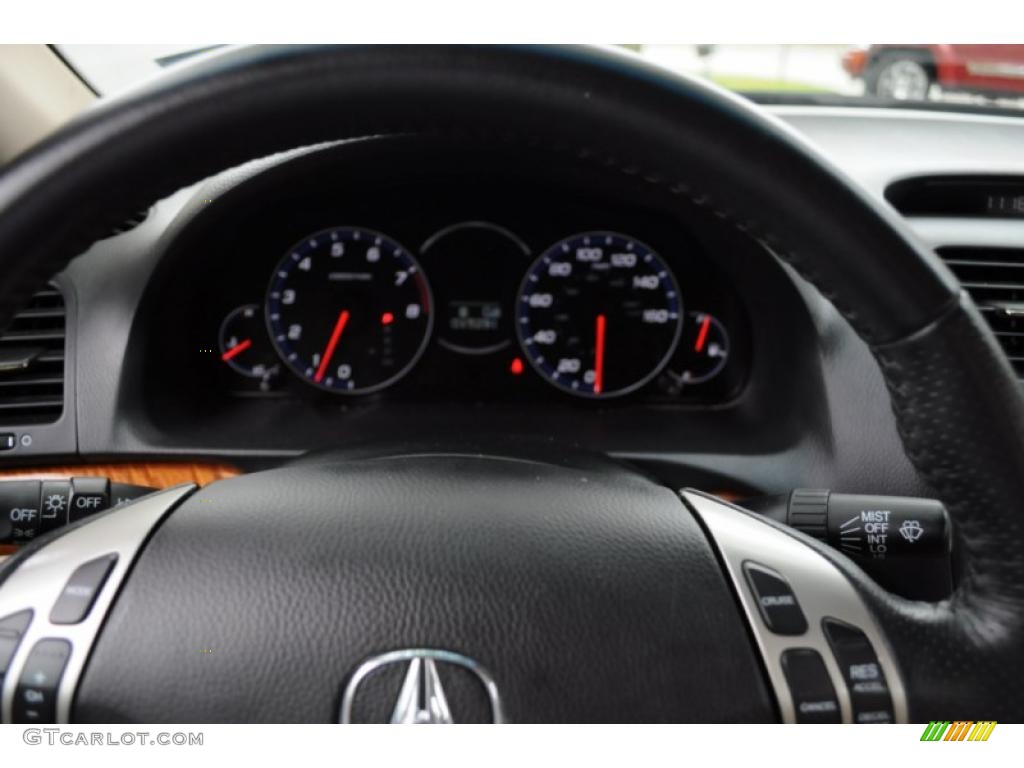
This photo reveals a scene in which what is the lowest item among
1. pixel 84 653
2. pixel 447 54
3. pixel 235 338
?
pixel 84 653

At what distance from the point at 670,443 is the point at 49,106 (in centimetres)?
124

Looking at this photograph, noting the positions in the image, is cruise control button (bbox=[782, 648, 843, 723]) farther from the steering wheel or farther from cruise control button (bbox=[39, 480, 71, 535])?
cruise control button (bbox=[39, 480, 71, 535])

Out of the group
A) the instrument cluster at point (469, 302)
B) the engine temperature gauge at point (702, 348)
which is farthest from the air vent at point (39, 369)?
the engine temperature gauge at point (702, 348)

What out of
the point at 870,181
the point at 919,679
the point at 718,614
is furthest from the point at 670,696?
the point at 870,181

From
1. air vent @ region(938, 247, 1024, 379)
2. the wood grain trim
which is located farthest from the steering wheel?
air vent @ region(938, 247, 1024, 379)

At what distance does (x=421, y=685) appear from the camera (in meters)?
0.88

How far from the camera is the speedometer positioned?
215 cm

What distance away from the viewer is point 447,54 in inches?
29.2

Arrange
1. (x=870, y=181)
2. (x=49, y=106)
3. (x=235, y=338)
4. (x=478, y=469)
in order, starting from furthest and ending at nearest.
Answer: (x=235, y=338) < (x=870, y=181) < (x=49, y=106) < (x=478, y=469)

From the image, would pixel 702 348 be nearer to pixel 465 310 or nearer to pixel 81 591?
pixel 465 310

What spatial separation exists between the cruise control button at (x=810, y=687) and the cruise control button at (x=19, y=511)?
126 centimetres
